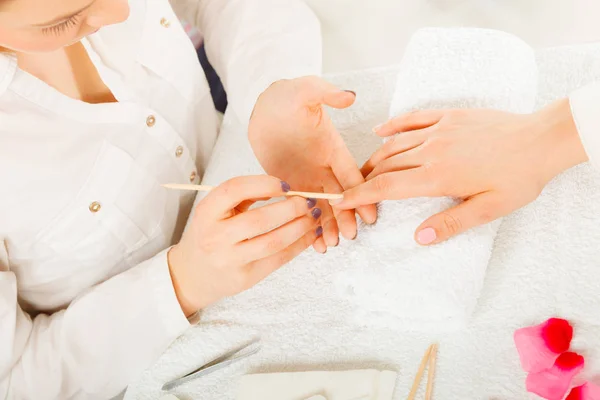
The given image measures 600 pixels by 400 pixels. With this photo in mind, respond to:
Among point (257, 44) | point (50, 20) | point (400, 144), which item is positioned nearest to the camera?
point (50, 20)

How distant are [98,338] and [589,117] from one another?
2.15ft

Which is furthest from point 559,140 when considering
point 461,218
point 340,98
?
point 340,98

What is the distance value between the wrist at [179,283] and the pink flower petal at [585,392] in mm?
455

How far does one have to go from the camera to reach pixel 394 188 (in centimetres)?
61

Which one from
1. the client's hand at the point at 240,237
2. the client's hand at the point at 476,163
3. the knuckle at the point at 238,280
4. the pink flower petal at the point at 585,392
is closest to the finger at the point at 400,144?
the client's hand at the point at 476,163

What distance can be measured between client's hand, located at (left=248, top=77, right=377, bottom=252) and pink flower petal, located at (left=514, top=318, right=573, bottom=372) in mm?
235

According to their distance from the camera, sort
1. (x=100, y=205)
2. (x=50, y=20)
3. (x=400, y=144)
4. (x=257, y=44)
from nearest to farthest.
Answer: (x=50, y=20)
(x=400, y=144)
(x=100, y=205)
(x=257, y=44)

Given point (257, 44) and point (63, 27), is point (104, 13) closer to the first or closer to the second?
A: point (63, 27)

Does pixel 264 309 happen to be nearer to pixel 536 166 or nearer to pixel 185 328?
pixel 185 328

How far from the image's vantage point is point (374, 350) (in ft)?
2.15

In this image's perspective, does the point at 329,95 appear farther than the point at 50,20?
Yes

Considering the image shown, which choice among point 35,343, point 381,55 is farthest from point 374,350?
point 381,55

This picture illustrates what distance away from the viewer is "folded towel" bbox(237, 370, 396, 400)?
0.63 m

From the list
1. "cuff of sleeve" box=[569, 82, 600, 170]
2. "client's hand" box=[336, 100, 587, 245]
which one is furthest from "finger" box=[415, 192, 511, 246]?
"cuff of sleeve" box=[569, 82, 600, 170]
